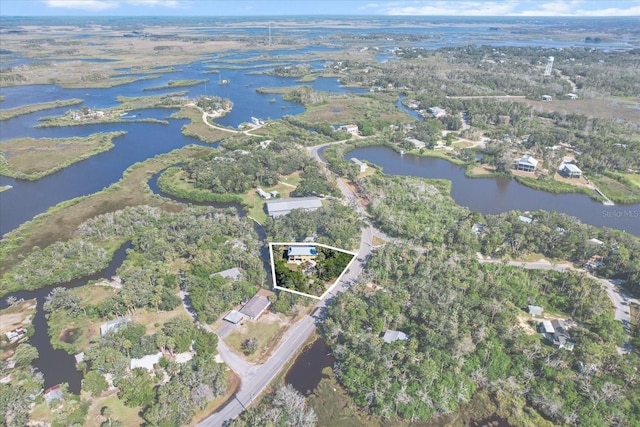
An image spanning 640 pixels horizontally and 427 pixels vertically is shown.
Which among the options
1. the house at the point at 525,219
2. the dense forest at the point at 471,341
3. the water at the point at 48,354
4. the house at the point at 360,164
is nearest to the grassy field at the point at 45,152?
the water at the point at 48,354

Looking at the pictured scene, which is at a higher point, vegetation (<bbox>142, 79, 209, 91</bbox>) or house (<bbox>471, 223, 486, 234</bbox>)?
house (<bbox>471, 223, 486, 234</bbox>)

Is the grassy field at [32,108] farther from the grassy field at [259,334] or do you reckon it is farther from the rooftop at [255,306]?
the grassy field at [259,334]

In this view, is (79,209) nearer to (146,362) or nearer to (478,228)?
(146,362)

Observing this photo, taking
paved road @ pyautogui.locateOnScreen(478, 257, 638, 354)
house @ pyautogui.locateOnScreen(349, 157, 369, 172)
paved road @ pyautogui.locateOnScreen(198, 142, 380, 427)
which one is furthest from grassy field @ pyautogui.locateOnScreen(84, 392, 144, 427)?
house @ pyautogui.locateOnScreen(349, 157, 369, 172)

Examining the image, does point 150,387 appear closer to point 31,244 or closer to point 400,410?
point 400,410

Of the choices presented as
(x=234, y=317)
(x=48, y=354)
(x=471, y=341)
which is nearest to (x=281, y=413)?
(x=234, y=317)

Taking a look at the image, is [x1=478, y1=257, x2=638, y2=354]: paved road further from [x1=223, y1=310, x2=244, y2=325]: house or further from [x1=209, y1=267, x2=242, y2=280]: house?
[x1=223, y1=310, x2=244, y2=325]: house
